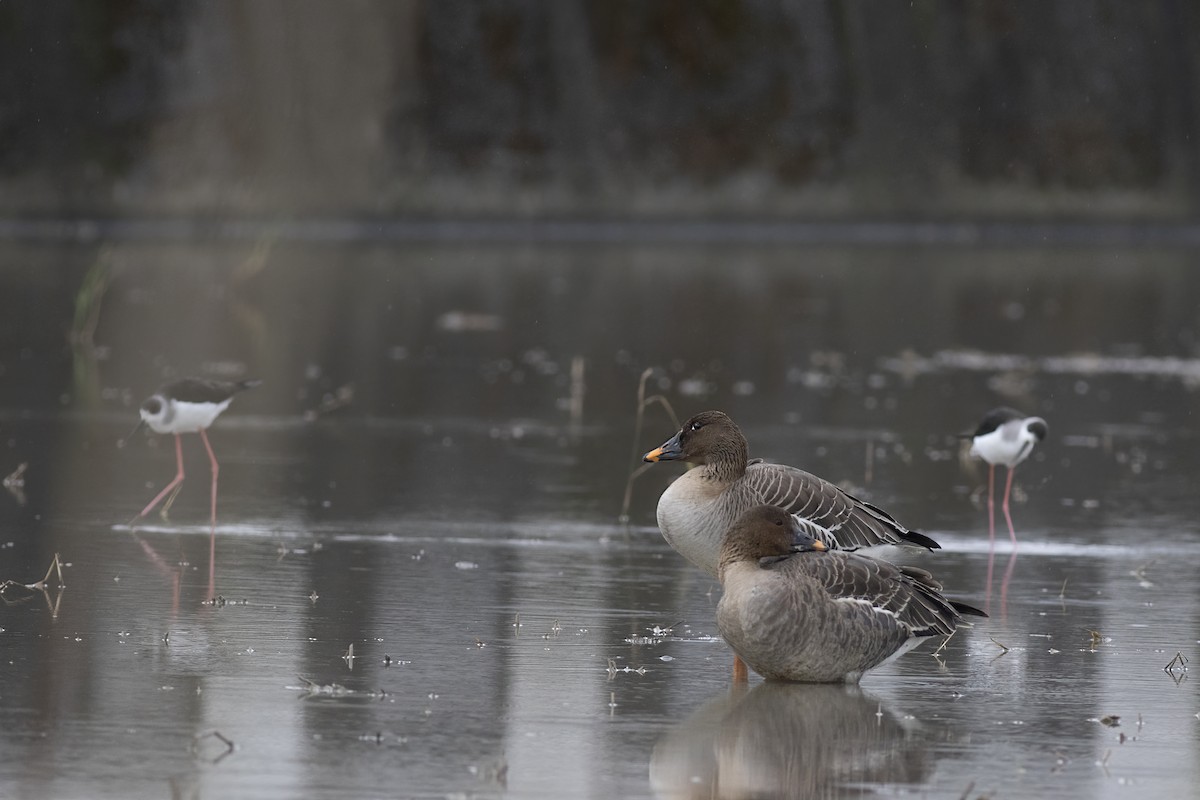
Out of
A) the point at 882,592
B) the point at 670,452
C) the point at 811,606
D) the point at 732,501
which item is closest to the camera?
the point at 811,606

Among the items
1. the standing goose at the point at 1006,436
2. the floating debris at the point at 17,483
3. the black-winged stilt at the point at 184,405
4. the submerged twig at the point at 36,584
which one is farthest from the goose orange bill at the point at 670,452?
the floating debris at the point at 17,483

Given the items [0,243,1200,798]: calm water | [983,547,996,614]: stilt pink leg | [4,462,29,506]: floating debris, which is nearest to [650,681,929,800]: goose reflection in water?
[0,243,1200,798]: calm water

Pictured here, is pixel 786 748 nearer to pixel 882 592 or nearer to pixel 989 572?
pixel 882 592

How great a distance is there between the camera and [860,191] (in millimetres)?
56688

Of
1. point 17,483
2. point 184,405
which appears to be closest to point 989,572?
point 184,405

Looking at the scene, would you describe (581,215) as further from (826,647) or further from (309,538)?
(826,647)

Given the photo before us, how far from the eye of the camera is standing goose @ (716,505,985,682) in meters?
7.83

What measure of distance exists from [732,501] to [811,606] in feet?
4.00

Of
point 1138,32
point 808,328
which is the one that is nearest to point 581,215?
point 1138,32

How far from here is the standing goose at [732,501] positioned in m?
8.87

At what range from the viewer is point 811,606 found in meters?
7.83

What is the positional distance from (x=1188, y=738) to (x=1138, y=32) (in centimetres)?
5940

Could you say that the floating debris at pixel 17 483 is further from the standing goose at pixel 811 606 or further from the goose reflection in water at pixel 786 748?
the goose reflection in water at pixel 786 748

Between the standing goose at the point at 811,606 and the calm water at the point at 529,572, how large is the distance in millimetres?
162
